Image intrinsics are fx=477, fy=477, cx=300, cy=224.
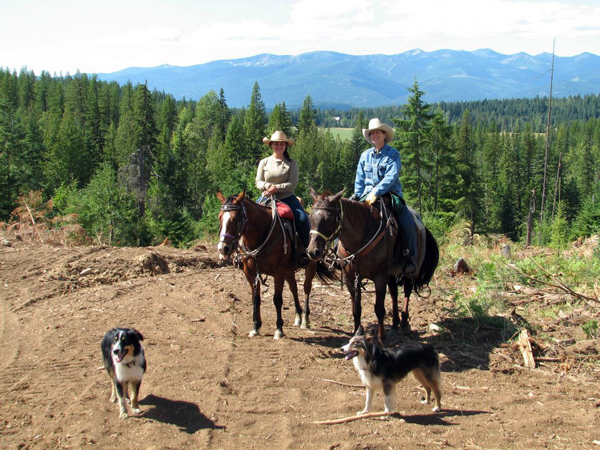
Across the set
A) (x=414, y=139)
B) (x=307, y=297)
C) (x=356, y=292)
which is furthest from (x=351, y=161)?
(x=356, y=292)

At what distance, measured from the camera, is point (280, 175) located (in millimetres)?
8805

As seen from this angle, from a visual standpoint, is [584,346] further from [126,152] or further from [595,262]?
[126,152]

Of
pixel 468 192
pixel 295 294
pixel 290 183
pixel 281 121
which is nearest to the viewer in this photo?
pixel 290 183

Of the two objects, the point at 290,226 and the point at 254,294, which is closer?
the point at 254,294

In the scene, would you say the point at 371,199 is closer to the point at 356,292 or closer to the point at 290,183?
the point at 356,292

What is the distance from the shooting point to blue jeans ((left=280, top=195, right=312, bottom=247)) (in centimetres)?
875

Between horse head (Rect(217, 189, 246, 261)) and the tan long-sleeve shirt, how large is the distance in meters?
1.20

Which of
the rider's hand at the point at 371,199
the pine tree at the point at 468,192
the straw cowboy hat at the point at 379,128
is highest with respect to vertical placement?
the straw cowboy hat at the point at 379,128

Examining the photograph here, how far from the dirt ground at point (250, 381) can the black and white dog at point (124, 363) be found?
0.26m

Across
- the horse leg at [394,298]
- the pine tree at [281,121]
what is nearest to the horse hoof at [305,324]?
the horse leg at [394,298]

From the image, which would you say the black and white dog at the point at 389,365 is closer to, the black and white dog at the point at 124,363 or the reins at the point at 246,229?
the black and white dog at the point at 124,363

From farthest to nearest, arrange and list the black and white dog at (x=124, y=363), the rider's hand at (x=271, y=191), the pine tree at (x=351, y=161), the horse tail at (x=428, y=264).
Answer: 1. the pine tree at (x=351, y=161)
2. the horse tail at (x=428, y=264)
3. the rider's hand at (x=271, y=191)
4. the black and white dog at (x=124, y=363)

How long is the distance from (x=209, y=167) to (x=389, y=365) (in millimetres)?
73430

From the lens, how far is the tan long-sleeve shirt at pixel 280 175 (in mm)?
8789
